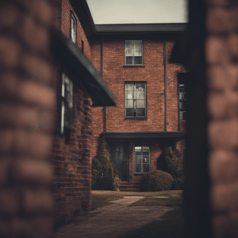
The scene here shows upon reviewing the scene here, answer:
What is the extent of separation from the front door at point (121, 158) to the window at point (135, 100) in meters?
1.94

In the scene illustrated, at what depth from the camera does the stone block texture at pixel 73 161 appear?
5.43 metres

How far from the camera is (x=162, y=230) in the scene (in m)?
5.03

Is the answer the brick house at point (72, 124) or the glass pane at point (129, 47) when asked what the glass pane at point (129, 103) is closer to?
the glass pane at point (129, 47)

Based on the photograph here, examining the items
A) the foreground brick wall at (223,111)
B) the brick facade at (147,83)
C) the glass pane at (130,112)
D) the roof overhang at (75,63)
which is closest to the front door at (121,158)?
the brick facade at (147,83)

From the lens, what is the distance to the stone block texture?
17.8 ft

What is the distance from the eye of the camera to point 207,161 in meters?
2.29

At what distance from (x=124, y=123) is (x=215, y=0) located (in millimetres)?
14359

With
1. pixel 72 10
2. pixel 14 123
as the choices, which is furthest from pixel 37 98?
pixel 72 10

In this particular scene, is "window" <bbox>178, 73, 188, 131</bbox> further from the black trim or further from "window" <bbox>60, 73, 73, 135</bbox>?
"window" <bbox>60, 73, 73, 135</bbox>

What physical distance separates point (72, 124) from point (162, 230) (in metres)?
2.92

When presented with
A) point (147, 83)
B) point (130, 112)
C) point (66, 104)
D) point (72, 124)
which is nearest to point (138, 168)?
point (130, 112)

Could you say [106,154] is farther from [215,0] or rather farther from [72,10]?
[215,0]

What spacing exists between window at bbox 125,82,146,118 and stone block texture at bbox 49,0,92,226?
9.61 metres

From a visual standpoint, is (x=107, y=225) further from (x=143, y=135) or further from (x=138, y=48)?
(x=138, y=48)
